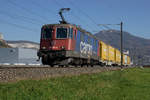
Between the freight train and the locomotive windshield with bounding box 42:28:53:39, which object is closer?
the freight train

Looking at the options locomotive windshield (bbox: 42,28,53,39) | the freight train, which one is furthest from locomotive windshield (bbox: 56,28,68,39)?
locomotive windshield (bbox: 42,28,53,39)

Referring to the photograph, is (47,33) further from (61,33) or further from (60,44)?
(60,44)

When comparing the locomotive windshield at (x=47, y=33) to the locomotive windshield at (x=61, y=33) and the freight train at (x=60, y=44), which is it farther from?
the locomotive windshield at (x=61, y=33)

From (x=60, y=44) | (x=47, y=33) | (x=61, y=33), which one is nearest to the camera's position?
(x=60, y=44)

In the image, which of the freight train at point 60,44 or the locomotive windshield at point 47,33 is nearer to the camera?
the freight train at point 60,44

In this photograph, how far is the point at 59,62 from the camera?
22.8m

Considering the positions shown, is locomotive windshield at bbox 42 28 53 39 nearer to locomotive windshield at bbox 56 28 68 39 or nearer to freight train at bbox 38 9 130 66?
freight train at bbox 38 9 130 66

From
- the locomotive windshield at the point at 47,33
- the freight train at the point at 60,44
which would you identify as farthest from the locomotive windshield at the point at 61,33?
the locomotive windshield at the point at 47,33

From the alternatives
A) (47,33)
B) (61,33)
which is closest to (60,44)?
(61,33)

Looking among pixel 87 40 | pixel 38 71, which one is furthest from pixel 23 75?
pixel 87 40

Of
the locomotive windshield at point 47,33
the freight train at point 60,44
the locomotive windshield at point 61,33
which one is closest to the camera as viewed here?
the freight train at point 60,44

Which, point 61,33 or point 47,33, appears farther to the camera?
point 47,33

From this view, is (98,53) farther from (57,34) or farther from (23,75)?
(23,75)

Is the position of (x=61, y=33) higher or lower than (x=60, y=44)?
higher
